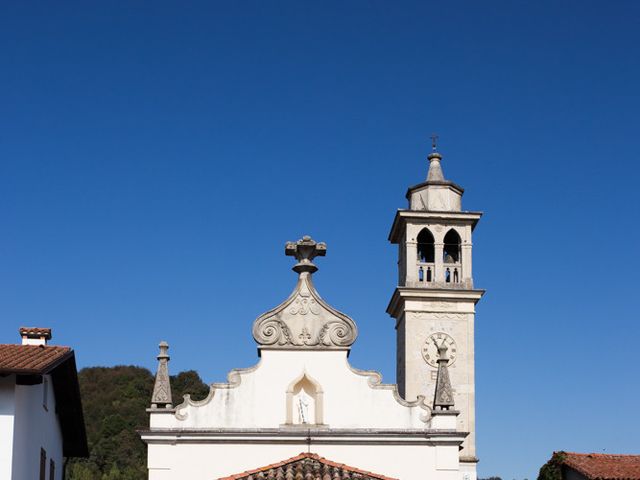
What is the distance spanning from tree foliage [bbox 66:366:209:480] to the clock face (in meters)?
32.5

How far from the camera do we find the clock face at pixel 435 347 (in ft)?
118

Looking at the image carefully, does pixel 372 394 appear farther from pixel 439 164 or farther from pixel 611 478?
pixel 439 164

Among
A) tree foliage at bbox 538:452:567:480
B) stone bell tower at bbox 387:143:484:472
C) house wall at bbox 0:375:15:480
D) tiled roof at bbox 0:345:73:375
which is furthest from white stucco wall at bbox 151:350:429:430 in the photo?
tree foliage at bbox 538:452:567:480

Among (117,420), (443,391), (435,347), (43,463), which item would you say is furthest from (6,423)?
(117,420)

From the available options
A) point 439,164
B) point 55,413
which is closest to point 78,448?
point 55,413

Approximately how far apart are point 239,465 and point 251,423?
1.02 meters

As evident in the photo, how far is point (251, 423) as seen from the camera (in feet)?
80.1

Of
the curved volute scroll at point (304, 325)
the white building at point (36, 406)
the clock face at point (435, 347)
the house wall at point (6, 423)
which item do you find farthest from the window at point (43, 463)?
the clock face at point (435, 347)

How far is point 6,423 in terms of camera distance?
2114cm

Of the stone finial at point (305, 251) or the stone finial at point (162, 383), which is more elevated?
the stone finial at point (305, 251)

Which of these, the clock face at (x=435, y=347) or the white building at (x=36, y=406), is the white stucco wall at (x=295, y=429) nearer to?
the white building at (x=36, y=406)

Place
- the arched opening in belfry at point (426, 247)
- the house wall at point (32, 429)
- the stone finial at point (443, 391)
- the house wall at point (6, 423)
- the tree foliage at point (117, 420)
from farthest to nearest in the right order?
the tree foliage at point (117, 420), the arched opening in belfry at point (426, 247), the stone finial at point (443, 391), the house wall at point (32, 429), the house wall at point (6, 423)

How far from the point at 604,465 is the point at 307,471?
1500 centimetres

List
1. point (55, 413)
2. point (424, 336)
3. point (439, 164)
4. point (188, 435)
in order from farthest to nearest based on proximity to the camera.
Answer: point (439, 164), point (424, 336), point (55, 413), point (188, 435)
